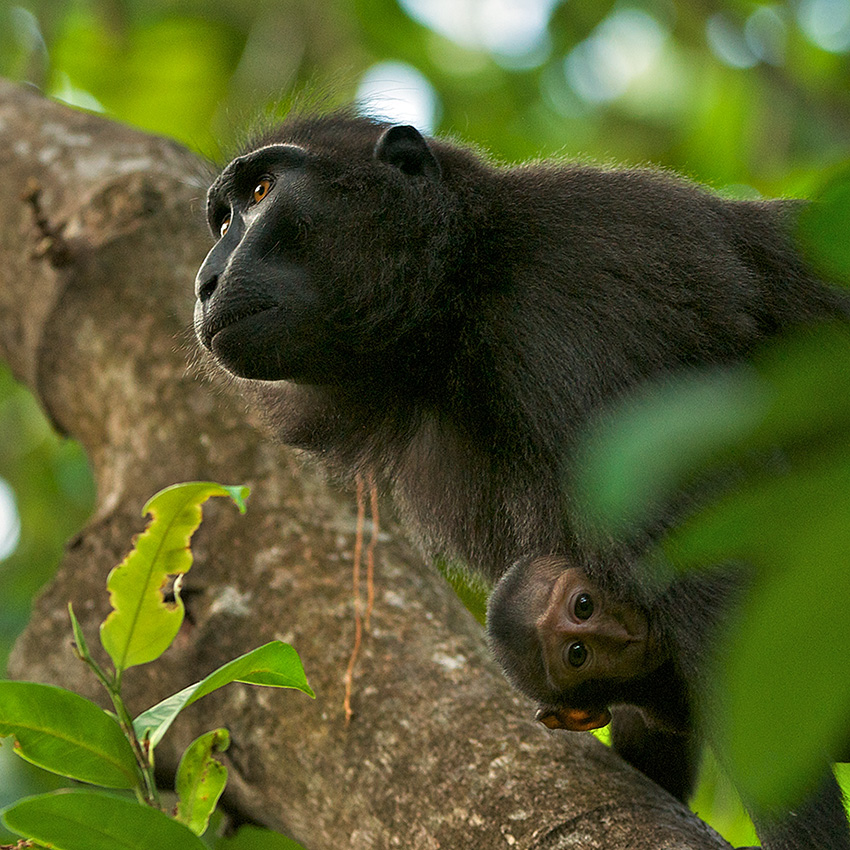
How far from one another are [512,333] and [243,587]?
110 centimetres

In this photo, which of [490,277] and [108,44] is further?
[108,44]

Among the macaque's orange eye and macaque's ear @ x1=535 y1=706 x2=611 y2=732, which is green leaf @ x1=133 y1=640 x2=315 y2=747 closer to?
macaque's ear @ x1=535 y1=706 x2=611 y2=732

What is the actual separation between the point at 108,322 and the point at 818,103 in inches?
138

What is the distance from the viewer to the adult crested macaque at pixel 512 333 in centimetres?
248

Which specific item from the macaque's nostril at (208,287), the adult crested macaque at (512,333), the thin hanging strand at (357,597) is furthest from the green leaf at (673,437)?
the macaque's nostril at (208,287)

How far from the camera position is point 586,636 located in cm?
261

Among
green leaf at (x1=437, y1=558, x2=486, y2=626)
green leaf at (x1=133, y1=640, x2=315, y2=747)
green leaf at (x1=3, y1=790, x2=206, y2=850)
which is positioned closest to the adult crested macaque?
green leaf at (x1=437, y1=558, x2=486, y2=626)

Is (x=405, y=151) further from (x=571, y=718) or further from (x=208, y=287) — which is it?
(x=571, y=718)

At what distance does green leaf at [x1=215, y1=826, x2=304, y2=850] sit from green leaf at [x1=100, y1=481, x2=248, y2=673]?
87 cm

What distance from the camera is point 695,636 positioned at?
2.33 meters

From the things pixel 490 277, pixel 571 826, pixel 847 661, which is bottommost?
pixel 571 826

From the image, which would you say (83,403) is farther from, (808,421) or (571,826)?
(808,421)

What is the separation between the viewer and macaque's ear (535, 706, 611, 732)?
2535 mm

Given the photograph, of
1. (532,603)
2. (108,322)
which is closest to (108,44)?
(108,322)
